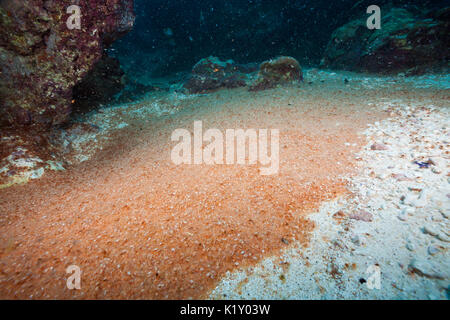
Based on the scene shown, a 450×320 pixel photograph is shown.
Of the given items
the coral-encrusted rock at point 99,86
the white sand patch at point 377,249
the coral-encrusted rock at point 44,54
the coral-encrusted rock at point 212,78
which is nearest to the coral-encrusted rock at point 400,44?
the coral-encrusted rock at point 212,78

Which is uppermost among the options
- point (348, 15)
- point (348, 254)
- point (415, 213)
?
point (348, 15)

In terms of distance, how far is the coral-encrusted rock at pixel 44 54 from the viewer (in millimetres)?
4246

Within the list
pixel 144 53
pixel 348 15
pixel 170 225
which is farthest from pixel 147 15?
pixel 170 225

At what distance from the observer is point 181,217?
283cm

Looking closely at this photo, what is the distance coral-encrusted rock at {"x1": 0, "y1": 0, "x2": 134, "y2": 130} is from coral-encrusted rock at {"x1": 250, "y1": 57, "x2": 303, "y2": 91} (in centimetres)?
623

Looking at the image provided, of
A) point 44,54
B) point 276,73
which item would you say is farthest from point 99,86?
point 276,73

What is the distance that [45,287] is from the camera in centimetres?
201

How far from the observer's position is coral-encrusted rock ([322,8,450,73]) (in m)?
7.63

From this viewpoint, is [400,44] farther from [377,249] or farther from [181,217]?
[181,217]

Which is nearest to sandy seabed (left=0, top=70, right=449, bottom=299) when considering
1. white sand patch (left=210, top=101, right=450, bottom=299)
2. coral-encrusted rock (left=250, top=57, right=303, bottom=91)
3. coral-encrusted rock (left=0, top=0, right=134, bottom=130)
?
white sand patch (left=210, top=101, right=450, bottom=299)

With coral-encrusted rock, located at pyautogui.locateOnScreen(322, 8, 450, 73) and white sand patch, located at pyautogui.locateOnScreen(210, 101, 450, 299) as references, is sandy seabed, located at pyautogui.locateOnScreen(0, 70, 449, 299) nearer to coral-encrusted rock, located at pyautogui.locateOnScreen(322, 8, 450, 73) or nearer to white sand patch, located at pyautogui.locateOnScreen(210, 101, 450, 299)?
white sand patch, located at pyautogui.locateOnScreen(210, 101, 450, 299)

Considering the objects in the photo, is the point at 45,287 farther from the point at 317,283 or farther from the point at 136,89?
the point at 136,89

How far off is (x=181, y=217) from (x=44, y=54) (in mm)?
5644
